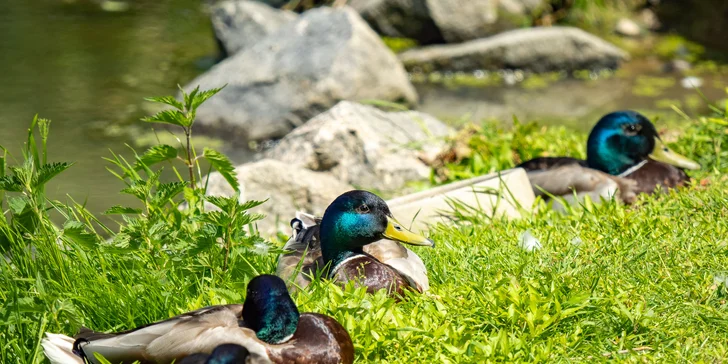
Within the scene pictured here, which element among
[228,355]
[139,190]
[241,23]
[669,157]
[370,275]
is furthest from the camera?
[241,23]

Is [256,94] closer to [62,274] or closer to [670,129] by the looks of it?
[670,129]

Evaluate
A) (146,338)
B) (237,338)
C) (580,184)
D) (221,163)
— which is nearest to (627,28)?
(580,184)

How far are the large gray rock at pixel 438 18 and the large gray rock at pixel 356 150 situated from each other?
14.1 ft

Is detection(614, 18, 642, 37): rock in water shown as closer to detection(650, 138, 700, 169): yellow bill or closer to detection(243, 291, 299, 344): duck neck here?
detection(650, 138, 700, 169): yellow bill

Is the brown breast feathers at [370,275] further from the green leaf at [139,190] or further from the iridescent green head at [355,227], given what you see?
the green leaf at [139,190]

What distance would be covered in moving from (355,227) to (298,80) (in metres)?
4.80

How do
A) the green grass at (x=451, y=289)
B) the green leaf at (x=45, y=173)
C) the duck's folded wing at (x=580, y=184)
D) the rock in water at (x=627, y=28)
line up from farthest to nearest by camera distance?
the rock in water at (x=627, y=28) → the duck's folded wing at (x=580, y=184) → the green leaf at (x=45, y=173) → the green grass at (x=451, y=289)

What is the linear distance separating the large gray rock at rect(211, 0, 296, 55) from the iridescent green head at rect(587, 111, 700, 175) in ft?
17.5

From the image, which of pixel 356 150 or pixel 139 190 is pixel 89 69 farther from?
pixel 139 190

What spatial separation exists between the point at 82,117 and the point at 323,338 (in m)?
6.41

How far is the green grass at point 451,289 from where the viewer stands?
3297 millimetres

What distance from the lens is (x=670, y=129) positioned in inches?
275

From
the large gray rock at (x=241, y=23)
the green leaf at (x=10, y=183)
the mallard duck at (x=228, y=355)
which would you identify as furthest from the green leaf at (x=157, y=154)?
the large gray rock at (x=241, y=23)

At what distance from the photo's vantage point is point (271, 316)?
3090 millimetres
